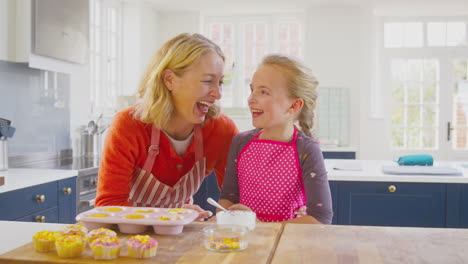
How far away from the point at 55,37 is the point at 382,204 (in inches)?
98.6

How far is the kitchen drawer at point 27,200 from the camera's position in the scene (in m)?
2.56

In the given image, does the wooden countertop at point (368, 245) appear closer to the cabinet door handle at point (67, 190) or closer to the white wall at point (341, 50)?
the cabinet door handle at point (67, 190)

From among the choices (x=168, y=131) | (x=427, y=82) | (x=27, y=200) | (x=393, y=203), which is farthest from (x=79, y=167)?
(x=427, y=82)

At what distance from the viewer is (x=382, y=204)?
9.17 ft

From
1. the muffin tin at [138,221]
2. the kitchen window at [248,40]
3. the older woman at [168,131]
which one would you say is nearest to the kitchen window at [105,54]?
the kitchen window at [248,40]

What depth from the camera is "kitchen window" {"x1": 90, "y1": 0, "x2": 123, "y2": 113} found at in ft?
18.8

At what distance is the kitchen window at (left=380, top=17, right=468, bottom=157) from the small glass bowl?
7.07 meters

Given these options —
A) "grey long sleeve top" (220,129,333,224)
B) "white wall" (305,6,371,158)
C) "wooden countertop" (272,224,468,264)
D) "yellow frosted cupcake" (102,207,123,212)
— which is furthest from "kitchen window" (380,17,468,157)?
"yellow frosted cupcake" (102,207,123,212)

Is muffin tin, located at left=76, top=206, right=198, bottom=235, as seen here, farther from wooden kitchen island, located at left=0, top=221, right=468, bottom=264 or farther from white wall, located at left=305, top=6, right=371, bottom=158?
white wall, located at left=305, top=6, right=371, bottom=158

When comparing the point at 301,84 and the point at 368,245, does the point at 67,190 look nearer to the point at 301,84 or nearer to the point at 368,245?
the point at 301,84

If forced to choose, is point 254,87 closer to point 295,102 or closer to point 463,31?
point 295,102

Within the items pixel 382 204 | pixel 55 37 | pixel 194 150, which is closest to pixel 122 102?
pixel 55 37

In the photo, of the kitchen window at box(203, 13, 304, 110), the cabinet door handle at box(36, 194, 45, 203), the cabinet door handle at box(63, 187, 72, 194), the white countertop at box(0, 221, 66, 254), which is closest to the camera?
the white countertop at box(0, 221, 66, 254)

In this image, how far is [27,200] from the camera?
108 inches
